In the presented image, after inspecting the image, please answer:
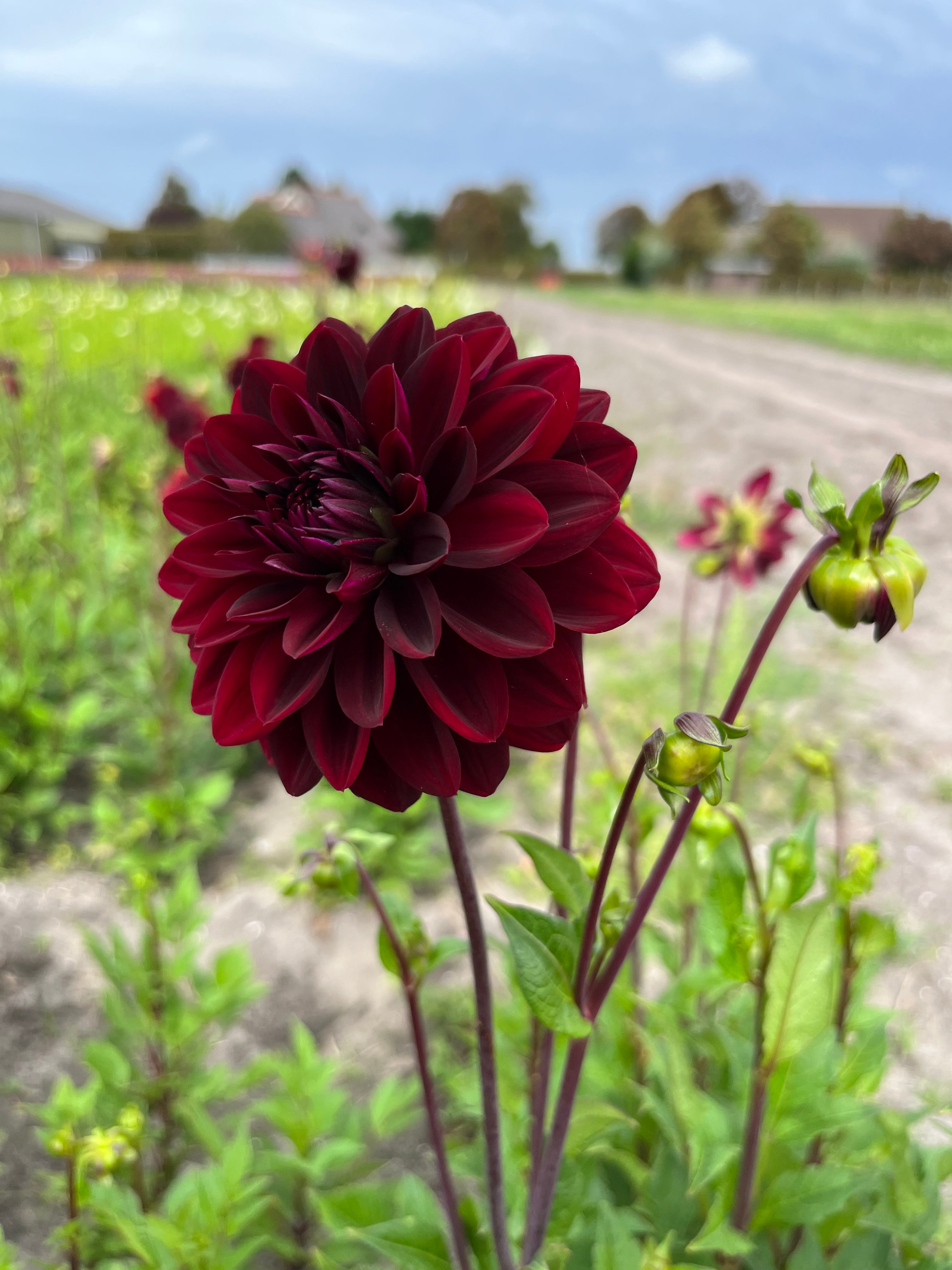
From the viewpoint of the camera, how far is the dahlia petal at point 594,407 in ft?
2.24

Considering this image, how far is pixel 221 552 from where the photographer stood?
→ 0.64 meters

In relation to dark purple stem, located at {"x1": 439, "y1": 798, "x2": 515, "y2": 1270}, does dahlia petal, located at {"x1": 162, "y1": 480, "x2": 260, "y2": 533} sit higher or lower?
higher

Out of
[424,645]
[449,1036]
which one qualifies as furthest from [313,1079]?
[424,645]

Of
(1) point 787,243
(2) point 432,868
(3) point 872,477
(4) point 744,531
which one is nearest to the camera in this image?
(4) point 744,531

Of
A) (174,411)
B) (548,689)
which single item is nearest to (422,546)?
(548,689)

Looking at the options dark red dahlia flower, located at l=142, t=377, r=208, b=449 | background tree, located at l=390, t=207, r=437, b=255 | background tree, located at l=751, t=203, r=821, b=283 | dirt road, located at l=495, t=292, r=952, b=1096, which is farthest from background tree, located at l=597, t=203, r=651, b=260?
dark red dahlia flower, located at l=142, t=377, r=208, b=449

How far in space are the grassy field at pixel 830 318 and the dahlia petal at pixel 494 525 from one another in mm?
12106

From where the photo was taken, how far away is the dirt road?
2107 mm

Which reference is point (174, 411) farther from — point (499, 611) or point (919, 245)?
point (919, 245)

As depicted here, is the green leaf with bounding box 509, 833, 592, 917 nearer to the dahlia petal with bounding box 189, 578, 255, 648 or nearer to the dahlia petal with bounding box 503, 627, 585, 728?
the dahlia petal with bounding box 503, 627, 585, 728

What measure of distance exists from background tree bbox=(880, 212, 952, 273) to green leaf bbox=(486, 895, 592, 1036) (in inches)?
1844

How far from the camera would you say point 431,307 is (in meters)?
9.23

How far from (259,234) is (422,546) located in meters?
37.9

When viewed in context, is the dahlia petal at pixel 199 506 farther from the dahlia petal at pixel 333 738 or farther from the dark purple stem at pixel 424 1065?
the dark purple stem at pixel 424 1065
